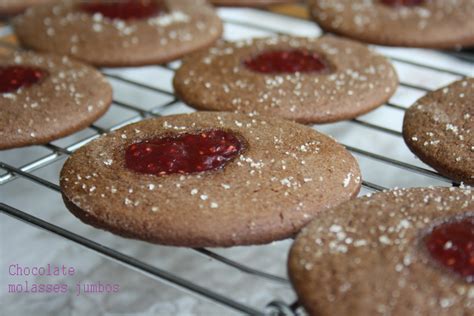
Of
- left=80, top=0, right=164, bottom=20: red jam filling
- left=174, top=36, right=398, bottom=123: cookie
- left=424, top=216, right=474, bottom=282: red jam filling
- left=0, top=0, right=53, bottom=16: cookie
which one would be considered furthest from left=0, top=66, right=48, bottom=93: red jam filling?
left=424, top=216, right=474, bottom=282: red jam filling

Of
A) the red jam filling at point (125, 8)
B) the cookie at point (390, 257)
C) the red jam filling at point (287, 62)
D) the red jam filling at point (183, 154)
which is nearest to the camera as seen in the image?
the cookie at point (390, 257)

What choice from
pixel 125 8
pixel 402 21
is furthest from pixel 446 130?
pixel 125 8

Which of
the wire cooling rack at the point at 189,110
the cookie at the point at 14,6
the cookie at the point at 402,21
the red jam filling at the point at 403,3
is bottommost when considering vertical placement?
the wire cooling rack at the point at 189,110

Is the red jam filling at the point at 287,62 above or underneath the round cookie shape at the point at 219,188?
above

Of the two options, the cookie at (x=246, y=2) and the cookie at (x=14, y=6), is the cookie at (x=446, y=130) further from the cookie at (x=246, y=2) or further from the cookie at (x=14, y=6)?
the cookie at (x=14, y=6)

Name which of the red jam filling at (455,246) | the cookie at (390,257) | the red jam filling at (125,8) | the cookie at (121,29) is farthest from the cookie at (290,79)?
the red jam filling at (455,246)

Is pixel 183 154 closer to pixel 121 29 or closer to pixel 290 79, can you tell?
pixel 290 79
